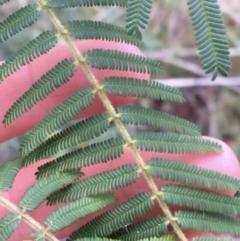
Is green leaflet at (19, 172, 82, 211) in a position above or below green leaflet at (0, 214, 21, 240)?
above

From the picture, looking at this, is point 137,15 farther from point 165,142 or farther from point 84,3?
point 165,142

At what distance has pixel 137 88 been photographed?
64.2 inches

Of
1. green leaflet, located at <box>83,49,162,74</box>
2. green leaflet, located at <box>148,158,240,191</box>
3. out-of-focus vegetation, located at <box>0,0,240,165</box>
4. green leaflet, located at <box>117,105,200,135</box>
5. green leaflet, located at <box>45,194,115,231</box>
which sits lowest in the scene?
green leaflet, located at <box>45,194,115,231</box>

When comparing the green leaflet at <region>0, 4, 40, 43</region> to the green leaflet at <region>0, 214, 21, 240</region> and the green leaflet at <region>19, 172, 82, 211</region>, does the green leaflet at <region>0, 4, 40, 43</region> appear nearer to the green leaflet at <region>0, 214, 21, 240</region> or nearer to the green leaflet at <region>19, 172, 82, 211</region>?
the green leaflet at <region>19, 172, 82, 211</region>

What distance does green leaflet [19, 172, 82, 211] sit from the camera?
1611 millimetres

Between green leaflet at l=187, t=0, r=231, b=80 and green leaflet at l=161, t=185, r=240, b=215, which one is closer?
green leaflet at l=187, t=0, r=231, b=80

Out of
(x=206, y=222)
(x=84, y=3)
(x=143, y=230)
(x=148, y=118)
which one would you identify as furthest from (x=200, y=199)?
(x=84, y=3)

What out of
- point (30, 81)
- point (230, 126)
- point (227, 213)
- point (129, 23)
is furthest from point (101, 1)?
point (230, 126)

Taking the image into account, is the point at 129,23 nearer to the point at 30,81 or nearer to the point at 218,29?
the point at 218,29

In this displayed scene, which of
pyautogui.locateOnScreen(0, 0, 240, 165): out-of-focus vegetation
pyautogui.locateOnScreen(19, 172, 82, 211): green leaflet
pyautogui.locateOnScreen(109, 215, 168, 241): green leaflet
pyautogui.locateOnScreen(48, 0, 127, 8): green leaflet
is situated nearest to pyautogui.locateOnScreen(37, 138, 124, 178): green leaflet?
pyautogui.locateOnScreen(19, 172, 82, 211): green leaflet

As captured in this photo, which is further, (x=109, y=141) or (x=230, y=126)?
(x=230, y=126)

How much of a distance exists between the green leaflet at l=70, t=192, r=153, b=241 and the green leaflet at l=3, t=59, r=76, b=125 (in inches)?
18.7

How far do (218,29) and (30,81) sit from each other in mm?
925

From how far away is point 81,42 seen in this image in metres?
1.85
